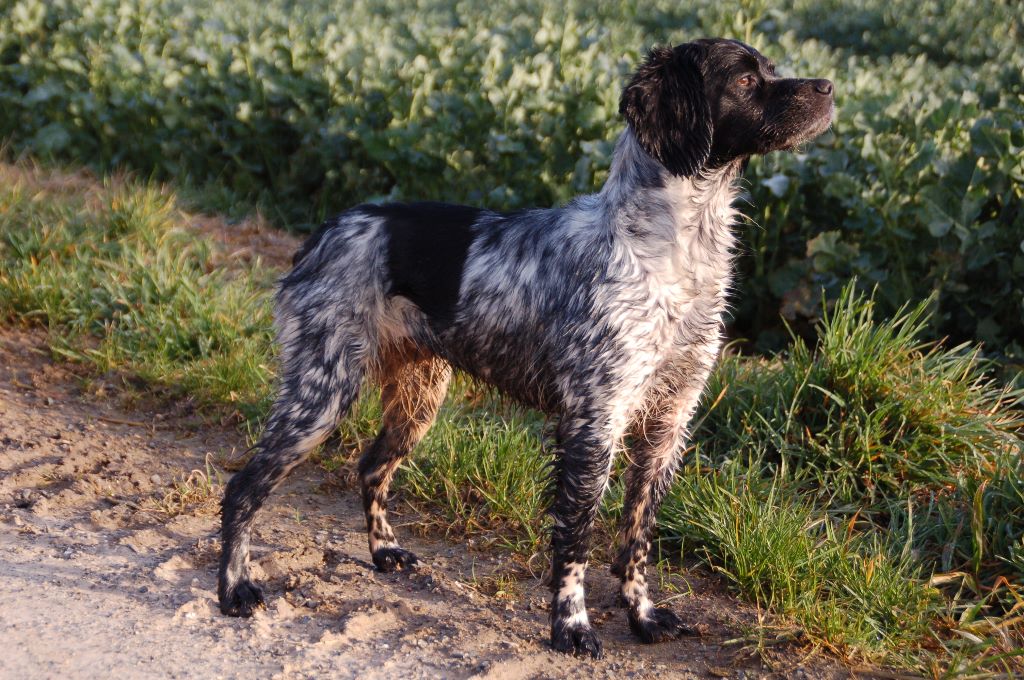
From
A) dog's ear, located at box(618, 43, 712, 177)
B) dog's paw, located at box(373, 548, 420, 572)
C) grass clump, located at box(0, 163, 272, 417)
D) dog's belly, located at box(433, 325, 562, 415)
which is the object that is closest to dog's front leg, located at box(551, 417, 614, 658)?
dog's belly, located at box(433, 325, 562, 415)

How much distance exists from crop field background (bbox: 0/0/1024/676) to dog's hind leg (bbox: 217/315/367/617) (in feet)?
2.59

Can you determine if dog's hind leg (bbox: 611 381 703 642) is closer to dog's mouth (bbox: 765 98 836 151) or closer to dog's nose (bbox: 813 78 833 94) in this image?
dog's mouth (bbox: 765 98 836 151)

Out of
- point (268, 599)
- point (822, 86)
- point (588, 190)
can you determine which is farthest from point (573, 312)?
point (588, 190)

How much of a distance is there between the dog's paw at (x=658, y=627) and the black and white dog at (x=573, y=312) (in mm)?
11

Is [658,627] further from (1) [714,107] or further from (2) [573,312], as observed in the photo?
(1) [714,107]

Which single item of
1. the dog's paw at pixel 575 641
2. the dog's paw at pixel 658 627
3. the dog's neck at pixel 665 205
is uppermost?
the dog's neck at pixel 665 205

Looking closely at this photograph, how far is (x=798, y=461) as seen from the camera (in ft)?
15.6

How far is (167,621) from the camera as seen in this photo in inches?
148

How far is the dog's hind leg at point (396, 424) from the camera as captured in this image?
444 cm

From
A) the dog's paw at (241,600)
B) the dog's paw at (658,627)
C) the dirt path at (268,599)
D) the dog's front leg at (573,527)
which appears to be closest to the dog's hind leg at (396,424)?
the dirt path at (268,599)

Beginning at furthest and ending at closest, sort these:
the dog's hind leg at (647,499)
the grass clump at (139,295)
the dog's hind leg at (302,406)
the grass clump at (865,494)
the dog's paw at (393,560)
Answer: the grass clump at (139,295), the dog's paw at (393,560), the dog's hind leg at (302,406), the dog's hind leg at (647,499), the grass clump at (865,494)

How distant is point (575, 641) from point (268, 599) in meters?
1.07

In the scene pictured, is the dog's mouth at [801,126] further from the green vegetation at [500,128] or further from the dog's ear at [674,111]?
the green vegetation at [500,128]

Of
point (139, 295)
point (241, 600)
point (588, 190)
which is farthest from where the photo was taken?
point (588, 190)
